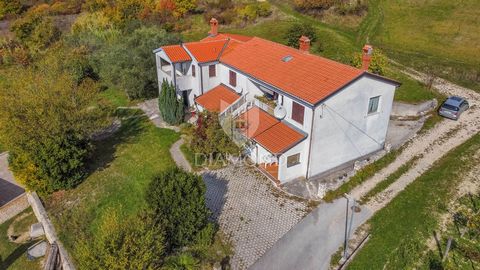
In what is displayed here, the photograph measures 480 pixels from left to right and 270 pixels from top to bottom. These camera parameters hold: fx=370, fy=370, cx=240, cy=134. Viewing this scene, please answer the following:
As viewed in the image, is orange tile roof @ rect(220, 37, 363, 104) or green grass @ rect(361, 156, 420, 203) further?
orange tile roof @ rect(220, 37, 363, 104)

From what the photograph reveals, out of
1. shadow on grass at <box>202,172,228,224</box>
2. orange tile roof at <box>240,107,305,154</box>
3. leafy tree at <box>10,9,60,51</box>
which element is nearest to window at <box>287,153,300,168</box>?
orange tile roof at <box>240,107,305,154</box>

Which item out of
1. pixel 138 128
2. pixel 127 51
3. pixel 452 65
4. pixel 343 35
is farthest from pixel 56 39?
pixel 452 65

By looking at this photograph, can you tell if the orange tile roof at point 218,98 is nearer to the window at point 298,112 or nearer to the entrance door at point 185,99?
the entrance door at point 185,99

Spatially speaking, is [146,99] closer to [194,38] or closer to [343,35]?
[194,38]

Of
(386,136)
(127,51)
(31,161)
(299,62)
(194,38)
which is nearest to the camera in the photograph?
→ (31,161)

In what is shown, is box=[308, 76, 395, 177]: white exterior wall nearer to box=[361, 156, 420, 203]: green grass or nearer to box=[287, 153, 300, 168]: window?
box=[287, 153, 300, 168]: window

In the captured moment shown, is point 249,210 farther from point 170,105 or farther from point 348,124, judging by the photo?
point 170,105
